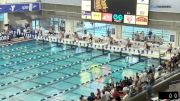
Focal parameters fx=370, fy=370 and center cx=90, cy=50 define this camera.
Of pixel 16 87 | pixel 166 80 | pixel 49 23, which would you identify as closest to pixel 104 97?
pixel 166 80

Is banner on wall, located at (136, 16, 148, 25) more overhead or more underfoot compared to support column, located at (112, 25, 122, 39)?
more overhead

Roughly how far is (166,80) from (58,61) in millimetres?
8182

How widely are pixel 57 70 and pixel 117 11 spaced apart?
7660 millimetres

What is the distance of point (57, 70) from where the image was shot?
63.0 ft

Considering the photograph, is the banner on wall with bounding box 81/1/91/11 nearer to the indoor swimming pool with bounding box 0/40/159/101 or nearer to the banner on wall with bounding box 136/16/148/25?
the indoor swimming pool with bounding box 0/40/159/101

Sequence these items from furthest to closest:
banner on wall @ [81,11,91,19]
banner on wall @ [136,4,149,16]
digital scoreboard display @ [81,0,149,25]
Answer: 1. banner on wall @ [81,11,91,19]
2. digital scoreboard display @ [81,0,149,25]
3. banner on wall @ [136,4,149,16]

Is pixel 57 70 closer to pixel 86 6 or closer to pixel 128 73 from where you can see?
pixel 128 73

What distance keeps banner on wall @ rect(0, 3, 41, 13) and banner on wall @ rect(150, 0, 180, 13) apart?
9.76m

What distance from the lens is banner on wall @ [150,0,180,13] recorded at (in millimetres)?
23094

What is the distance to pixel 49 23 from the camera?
1198 inches

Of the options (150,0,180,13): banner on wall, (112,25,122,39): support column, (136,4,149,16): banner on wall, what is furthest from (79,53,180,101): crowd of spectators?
(112,25,122,39): support column

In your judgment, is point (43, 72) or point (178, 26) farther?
point (178, 26)

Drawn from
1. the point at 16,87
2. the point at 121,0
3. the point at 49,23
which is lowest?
the point at 16,87

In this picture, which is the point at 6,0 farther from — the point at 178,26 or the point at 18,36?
the point at 178,26
